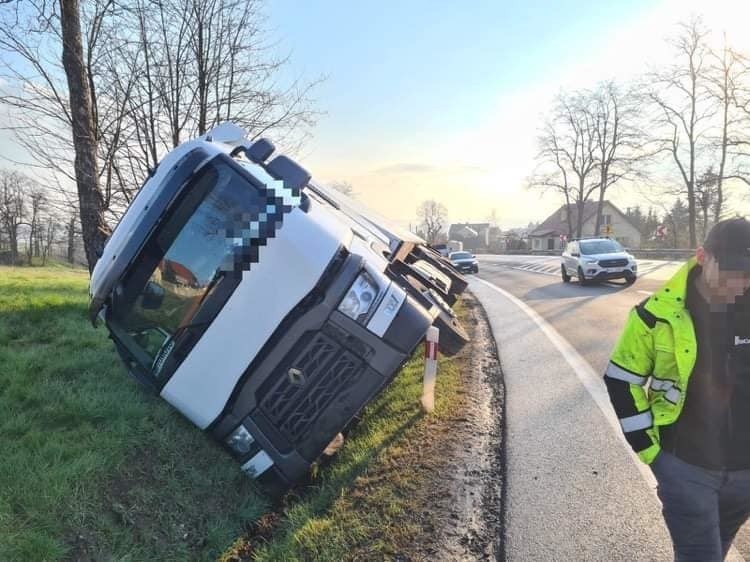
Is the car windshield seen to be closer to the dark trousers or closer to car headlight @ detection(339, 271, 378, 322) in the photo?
car headlight @ detection(339, 271, 378, 322)

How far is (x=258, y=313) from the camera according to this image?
130 inches

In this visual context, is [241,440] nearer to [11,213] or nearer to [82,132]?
[82,132]

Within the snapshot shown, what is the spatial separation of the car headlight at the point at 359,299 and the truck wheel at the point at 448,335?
1.32 m

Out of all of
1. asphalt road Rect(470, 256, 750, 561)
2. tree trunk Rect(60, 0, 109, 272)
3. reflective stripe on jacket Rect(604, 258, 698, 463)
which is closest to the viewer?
reflective stripe on jacket Rect(604, 258, 698, 463)

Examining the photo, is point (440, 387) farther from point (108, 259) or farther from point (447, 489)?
point (108, 259)

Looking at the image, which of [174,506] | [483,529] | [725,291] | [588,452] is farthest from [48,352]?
[725,291]

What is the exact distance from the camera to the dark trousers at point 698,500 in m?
1.99

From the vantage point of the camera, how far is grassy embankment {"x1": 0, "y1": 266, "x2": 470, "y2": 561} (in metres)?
2.93

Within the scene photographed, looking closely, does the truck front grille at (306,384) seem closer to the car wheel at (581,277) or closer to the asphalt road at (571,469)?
the asphalt road at (571,469)

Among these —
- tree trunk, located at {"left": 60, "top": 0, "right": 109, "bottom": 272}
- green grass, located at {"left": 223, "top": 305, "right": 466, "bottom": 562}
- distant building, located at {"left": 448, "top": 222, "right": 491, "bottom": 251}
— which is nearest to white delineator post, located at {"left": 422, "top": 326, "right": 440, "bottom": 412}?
green grass, located at {"left": 223, "top": 305, "right": 466, "bottom": 562}

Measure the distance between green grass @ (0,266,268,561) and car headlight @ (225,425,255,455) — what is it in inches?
16.5

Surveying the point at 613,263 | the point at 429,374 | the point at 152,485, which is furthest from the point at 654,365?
the point at 613,263

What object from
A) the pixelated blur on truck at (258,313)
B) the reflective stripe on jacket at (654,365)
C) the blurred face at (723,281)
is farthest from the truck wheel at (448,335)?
the blurred face at (723,281)

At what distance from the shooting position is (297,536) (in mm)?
3016
